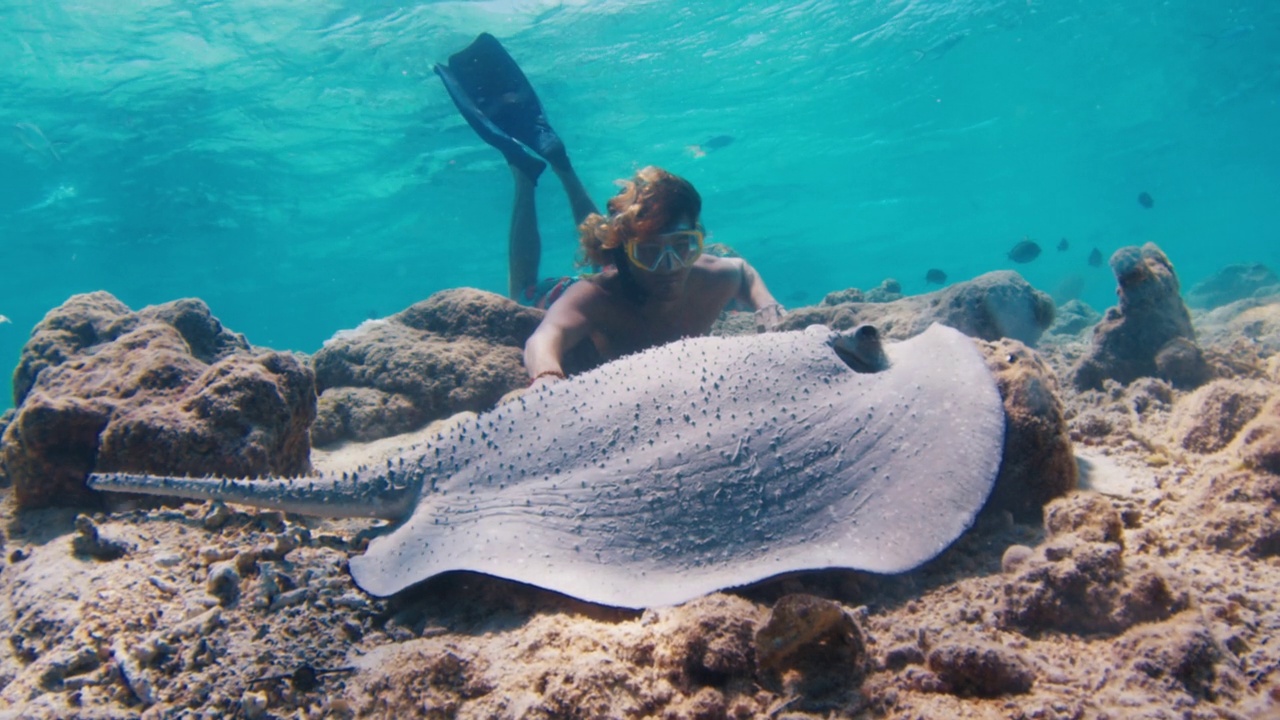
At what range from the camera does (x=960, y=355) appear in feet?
9.27

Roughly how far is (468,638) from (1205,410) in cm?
378

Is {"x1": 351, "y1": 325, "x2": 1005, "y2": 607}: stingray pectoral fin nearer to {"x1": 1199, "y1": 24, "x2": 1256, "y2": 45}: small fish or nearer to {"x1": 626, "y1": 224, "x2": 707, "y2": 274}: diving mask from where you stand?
{"x1": 626, "y1": 224, "x2": 707, "y2": 274}: diving mask

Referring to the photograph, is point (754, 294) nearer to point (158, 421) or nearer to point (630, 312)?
point (630, 312)

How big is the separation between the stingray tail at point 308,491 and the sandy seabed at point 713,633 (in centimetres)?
22

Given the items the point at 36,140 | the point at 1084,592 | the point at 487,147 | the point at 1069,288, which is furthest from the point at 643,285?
the point at 1069,288

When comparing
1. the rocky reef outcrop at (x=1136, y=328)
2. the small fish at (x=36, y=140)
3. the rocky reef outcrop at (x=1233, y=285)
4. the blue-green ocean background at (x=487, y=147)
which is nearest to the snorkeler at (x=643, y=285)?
the rocky reef outcrop at (x=1136, y=328)

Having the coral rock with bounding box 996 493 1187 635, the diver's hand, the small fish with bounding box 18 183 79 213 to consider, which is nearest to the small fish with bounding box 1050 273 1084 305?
the diver's hand

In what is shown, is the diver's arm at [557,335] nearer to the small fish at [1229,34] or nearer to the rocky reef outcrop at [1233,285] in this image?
the rocky reef outcrop at [1233,285]

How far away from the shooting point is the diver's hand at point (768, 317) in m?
5.60

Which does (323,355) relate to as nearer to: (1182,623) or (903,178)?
(1182,623)

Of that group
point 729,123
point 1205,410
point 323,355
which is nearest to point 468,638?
point 1205,410

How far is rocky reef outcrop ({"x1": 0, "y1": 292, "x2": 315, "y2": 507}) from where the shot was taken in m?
3.27

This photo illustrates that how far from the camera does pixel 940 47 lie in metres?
26.4

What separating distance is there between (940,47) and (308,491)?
106 feet
